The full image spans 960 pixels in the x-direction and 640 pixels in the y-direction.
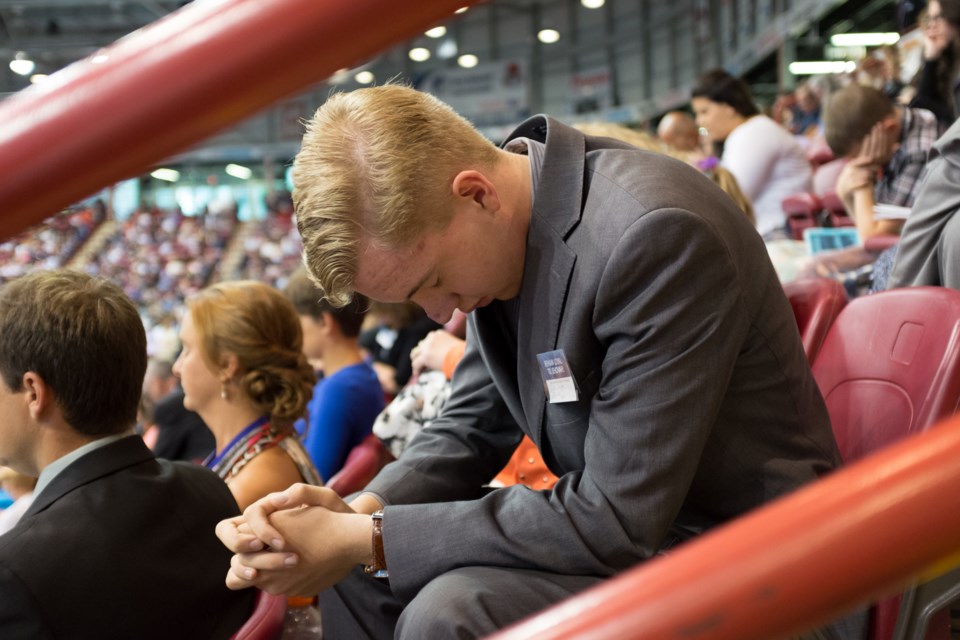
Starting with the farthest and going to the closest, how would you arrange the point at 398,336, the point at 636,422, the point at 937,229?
the point at 398,336
the point at 937,229
the point at 636,422

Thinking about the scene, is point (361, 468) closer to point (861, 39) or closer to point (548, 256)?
point (548, 256)

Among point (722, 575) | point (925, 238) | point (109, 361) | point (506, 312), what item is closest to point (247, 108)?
point (722, 575)

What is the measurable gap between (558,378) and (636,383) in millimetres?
158

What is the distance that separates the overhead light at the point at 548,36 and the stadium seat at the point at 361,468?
70.9 ft

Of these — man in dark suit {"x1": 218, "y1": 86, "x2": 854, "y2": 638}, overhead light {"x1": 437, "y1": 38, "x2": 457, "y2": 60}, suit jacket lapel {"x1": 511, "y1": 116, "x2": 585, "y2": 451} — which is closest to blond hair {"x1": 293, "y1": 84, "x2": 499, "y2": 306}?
man in dark suit {"x1": 218, "y1": 86, "x2": 854, "y2": 638}

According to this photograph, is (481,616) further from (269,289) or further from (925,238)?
(269,289)

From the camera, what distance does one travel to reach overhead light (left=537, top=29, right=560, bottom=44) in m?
22.9

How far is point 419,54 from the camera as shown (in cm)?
2495

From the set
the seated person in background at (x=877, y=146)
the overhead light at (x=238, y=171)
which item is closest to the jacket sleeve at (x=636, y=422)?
the seated person in background at (x=877, y=146)

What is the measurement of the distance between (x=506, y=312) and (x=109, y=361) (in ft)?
2.14

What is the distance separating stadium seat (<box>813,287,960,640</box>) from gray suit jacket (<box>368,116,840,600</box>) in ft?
0.55

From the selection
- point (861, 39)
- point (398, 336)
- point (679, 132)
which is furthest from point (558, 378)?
point (861, 39)

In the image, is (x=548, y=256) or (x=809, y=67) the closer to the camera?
(x=548, y=256)

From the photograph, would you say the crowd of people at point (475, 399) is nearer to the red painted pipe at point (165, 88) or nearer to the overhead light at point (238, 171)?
the red painted pipe at point (165, 88)
